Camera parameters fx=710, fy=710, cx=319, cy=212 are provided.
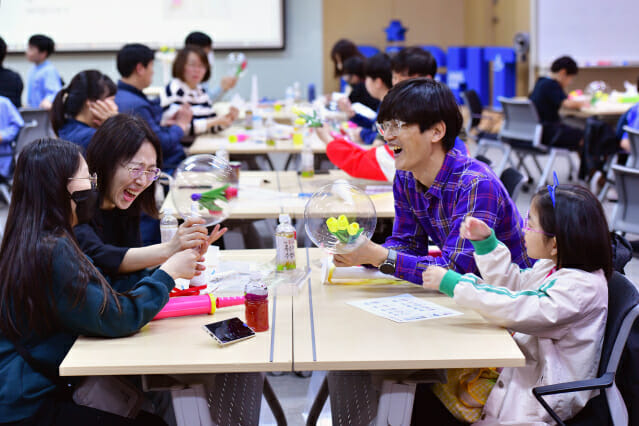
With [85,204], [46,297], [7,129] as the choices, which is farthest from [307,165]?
[7,129]

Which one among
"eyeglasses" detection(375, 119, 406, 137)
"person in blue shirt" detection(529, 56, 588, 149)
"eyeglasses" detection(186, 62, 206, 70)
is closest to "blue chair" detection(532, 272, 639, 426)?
"eyeglasses" detection(375, 119, 406, 137)

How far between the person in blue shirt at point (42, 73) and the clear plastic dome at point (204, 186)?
5.80 meters

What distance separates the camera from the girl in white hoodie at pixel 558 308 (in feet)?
6.26

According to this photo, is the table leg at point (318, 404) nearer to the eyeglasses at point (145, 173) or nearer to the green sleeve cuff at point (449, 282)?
the green sleeve cuff at point (449, 282)

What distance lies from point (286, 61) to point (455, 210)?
772cm

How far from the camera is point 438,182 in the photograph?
2342 mm

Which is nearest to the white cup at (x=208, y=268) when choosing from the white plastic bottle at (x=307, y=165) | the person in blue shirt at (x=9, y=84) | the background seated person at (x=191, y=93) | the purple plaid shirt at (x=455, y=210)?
the purple plaid shirt at (x=455, y=210)

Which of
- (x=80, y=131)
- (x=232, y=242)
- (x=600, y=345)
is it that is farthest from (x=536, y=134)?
(x=600, y=345)

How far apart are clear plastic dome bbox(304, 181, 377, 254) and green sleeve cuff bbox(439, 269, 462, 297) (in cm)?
31

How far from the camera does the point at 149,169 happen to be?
2.43 metres

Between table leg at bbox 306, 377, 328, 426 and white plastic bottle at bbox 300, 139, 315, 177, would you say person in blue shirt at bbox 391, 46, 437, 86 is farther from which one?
table leg at bbox 306, 377, 328, 426

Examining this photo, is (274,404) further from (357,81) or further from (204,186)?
(357,81)

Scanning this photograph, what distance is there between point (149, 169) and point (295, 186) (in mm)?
1542

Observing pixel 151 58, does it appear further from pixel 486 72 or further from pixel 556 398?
pixel 486 72
